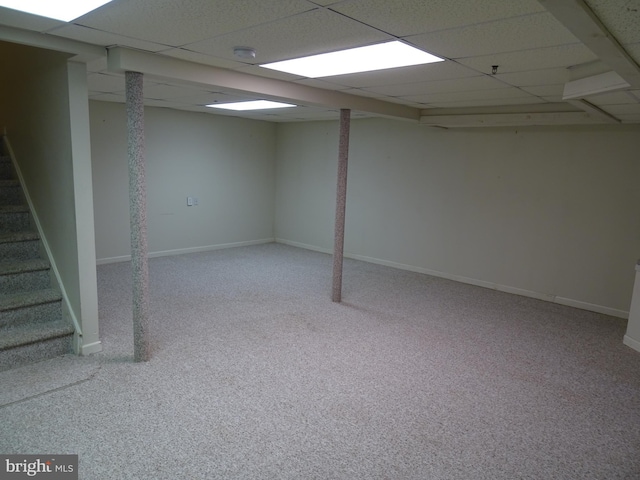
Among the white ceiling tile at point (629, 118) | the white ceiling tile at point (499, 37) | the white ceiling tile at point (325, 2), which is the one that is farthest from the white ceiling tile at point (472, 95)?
the white ceiling tile at point (325, 2)

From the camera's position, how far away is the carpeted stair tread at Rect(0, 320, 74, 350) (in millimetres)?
2971

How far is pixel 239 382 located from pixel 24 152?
111 inches

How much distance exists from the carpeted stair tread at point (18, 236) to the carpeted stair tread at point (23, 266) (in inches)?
6.8

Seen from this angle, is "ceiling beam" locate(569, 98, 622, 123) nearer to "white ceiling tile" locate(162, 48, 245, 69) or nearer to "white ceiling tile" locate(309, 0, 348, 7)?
"white ceiling tile" locate(309, 0, 348, 7)

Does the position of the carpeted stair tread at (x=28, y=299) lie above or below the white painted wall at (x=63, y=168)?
below

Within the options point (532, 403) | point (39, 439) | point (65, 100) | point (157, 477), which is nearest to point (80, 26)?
point (65, 100)

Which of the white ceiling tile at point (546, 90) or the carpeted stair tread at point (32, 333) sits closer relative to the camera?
the carpeted stair tread at point (32, 333)

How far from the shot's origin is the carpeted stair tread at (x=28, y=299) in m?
3.12

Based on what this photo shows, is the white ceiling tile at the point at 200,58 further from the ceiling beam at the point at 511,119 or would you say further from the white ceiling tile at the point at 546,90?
the ceiling beam at the point at 511,119

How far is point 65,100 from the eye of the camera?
303 centimetres

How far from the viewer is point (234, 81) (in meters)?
3.36

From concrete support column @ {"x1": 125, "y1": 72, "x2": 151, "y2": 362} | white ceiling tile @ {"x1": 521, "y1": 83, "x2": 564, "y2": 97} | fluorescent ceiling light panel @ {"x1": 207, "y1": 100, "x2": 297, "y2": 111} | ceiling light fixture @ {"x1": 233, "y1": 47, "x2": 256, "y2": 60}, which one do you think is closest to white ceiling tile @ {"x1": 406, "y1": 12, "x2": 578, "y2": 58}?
ceiling light fixture @ {"x1": 233, "y1": 47, "x2": 256, "y2": 60}

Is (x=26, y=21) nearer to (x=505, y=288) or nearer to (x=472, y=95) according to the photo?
(x=472, y=95)

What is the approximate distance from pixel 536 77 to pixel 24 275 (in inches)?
163
